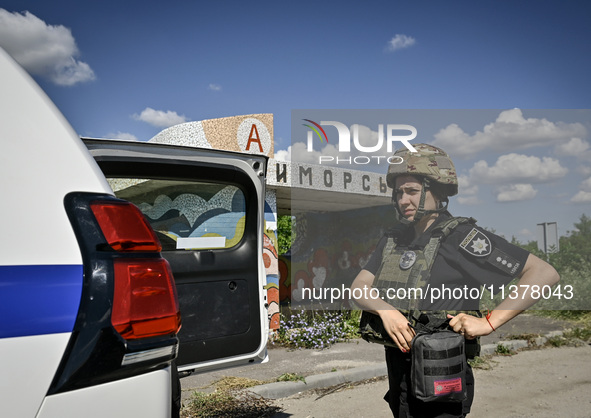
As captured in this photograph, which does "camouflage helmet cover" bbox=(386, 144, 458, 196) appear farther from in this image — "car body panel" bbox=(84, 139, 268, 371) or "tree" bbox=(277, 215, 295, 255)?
"tree" bbox=(277, 215, 295, 255)

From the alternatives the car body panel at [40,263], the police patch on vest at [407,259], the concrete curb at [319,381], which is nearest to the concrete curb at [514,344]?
the concrete curb at [319,381]

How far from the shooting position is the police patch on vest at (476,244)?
8.04ft

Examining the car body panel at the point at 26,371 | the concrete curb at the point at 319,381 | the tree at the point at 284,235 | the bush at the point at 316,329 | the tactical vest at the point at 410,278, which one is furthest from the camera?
the tree at the point at 284,235

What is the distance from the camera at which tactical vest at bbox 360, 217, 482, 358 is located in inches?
99.1

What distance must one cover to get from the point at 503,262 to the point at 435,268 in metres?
0.31

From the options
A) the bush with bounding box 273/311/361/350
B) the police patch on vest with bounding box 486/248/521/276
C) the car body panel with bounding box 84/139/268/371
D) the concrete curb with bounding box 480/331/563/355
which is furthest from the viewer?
the bush with bounding box 273/311/361/350

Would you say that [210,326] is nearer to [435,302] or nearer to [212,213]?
[435,302]

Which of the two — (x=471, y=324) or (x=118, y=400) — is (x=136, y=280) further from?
(x=471, y=324)

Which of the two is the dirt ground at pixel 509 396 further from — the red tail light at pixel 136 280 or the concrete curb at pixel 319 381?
the red tail light at pixel 136 280

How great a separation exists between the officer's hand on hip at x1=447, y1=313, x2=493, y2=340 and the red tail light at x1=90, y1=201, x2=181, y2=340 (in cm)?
146

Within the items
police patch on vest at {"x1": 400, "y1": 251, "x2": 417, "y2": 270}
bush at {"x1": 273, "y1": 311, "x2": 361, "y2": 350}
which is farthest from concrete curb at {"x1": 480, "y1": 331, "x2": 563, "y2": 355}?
police patch on vest at {"x1": 400, "y1": 251, "x2": 417, "y2": 270}

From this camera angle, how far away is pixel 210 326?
10.8ft

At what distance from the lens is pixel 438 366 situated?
8.03ft

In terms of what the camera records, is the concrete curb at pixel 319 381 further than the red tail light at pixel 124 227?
Yes
